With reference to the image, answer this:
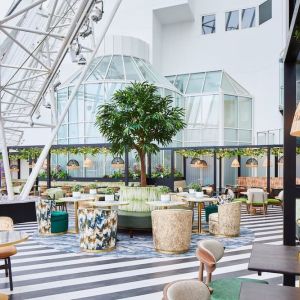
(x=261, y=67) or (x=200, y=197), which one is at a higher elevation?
(x=261, y=67)

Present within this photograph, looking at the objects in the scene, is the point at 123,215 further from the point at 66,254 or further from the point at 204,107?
the point at 204,107

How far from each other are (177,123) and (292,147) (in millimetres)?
4950

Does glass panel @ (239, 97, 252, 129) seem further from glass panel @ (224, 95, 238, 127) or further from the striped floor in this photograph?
the striped floor

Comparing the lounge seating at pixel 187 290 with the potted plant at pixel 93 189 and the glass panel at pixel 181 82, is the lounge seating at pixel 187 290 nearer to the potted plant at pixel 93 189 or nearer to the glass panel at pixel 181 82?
the potted plant at pixel 93 189

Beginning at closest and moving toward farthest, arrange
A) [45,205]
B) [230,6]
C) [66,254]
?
[66,254] < [45,205] < [230,6]

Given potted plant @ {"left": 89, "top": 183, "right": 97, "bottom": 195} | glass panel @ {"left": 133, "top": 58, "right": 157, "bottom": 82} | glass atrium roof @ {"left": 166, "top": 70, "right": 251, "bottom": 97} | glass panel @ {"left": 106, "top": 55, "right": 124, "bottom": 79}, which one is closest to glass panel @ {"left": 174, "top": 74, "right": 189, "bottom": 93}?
glass atrium roof @ {"left": 166, "top": 70, "right": 251, "bottom": 97}

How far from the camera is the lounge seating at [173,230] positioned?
264 inches

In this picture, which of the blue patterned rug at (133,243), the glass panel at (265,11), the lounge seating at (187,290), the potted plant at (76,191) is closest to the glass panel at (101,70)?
the potted plant at (76,191)

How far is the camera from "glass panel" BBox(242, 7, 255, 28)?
2200cm

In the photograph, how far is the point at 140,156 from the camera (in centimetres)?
909

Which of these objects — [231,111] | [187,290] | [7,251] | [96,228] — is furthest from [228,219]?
[231,111]

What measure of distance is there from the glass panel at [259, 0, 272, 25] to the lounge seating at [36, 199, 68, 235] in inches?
674

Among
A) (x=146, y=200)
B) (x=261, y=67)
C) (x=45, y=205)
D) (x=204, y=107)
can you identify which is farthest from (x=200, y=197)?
(x=261, y=67)

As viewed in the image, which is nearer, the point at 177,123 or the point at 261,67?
the point at 177,123
